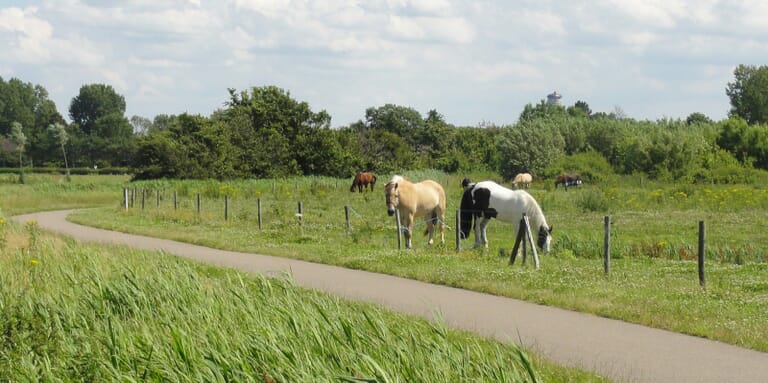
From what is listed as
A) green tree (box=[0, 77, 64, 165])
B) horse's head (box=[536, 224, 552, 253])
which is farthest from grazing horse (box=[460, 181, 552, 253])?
green tree (box=[0, 77, 64, 165])

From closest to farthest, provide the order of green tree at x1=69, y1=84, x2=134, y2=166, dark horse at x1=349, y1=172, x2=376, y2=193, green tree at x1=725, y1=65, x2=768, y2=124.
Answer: dark horse at x1=349, y1=172, x2=376, y2=193 < green tree at x1=725, y1=65, x2=768, y2=124 < green tree at x1=69, y1=84, x2=134, y2=166

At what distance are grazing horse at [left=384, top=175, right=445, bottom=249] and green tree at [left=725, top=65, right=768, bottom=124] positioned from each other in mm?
99730

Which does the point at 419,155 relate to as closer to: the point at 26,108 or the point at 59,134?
the point at 59,134

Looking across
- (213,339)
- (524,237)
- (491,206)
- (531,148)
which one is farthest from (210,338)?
(531,148)

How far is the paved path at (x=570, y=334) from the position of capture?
8.88 meters

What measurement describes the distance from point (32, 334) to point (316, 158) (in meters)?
60.9

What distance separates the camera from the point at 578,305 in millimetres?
12453

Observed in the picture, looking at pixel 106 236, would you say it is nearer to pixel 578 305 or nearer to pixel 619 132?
pixel 578 305

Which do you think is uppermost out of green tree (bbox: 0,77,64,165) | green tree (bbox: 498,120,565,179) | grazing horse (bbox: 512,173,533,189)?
green tree (bbox: 0,77,64,165)

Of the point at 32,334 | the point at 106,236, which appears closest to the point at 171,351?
the point at 32,334

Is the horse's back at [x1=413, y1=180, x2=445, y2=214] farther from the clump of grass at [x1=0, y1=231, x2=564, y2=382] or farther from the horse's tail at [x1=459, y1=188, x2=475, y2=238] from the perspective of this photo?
the clump of grass at [x1=0, y1=231, x2=564, y2=382]

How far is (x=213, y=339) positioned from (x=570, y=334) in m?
4.55

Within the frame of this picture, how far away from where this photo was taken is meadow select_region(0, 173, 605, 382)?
23.9ft

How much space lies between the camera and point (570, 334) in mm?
10703
